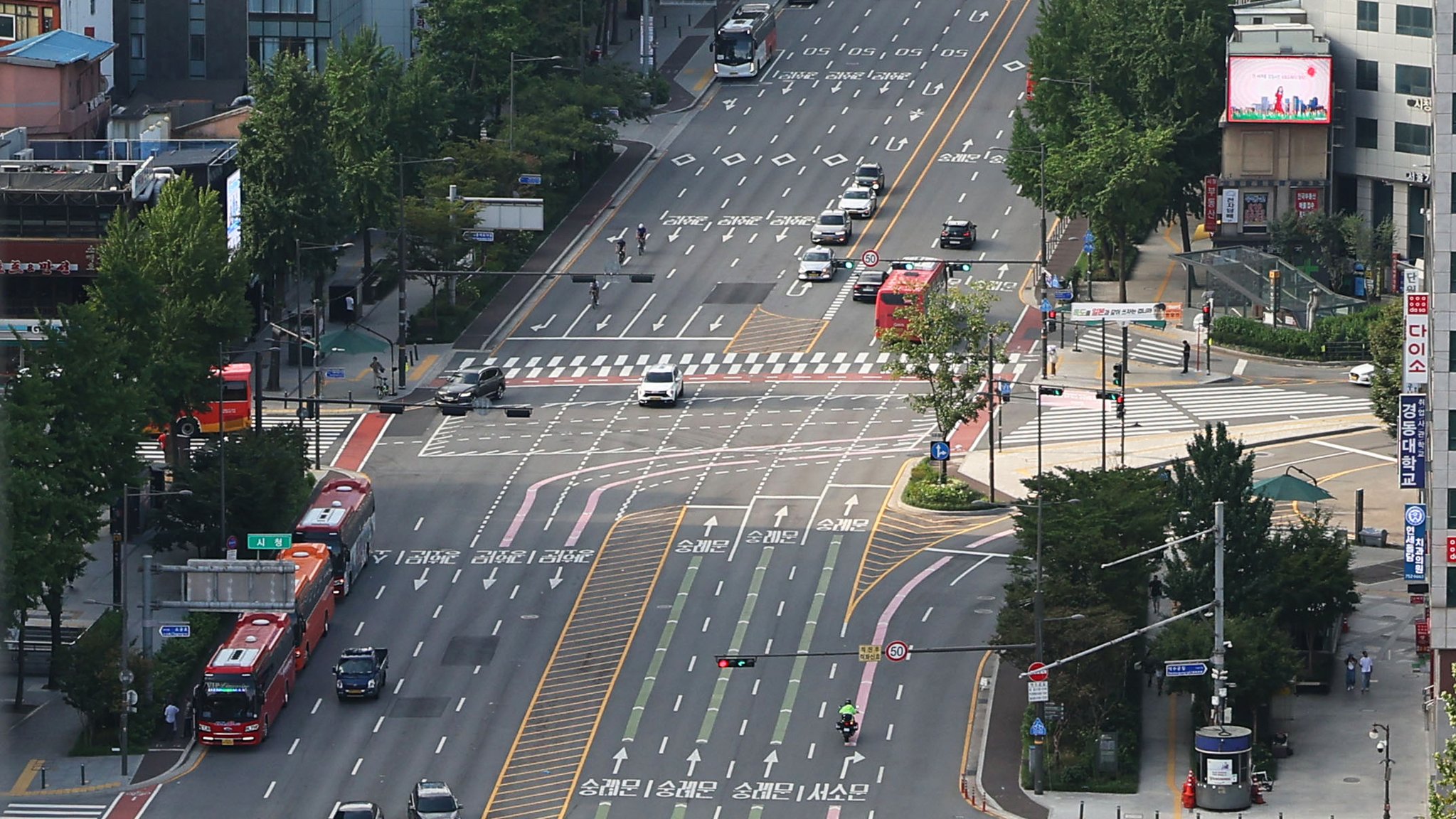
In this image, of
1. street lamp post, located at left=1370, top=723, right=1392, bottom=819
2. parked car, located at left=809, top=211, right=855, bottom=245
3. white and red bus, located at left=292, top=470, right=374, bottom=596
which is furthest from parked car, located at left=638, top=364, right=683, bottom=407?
street lamp post, located at left=1370, top=723, right=1392, bottom=819

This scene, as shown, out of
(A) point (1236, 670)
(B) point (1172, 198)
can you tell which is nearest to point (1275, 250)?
(B) point (1172, 198)

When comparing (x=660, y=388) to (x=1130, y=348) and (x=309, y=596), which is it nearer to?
(x=1130, y=348)

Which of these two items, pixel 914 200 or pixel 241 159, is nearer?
pixel 241 159

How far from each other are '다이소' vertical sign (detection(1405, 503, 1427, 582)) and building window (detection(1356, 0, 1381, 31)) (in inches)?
2612

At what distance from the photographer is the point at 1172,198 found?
565ft

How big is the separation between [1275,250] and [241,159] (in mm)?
62328

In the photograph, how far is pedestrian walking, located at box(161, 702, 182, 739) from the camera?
111 meters

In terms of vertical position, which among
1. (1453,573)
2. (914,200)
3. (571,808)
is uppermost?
(914,200)

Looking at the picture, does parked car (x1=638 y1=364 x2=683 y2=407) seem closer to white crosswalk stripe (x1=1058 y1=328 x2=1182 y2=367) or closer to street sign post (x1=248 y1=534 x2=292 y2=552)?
white crosswalk stripe (x1=1058 y1=328 x2=1182 y2=367)

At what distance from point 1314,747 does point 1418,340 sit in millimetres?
16445

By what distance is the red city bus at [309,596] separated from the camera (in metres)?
117

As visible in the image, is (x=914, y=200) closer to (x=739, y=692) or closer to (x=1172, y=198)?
(x=1172, y=198)

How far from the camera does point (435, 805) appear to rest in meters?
101

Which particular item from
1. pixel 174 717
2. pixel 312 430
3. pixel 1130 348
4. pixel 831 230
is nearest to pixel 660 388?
pixel 312 430
